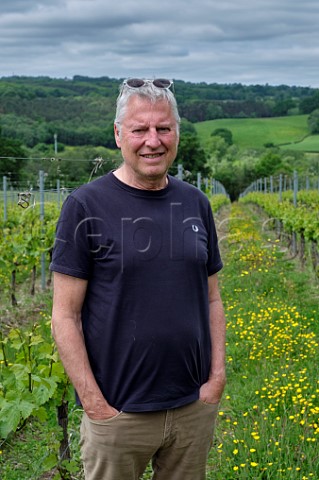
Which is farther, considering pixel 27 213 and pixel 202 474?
pixel 27 213

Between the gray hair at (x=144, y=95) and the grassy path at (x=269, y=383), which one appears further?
the grassy path at (x=269, y=383)

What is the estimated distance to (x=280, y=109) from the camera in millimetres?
115625

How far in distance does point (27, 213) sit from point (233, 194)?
217 feet

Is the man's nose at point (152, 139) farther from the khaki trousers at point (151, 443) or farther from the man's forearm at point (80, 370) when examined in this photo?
the khaki trousers at point (151, 443)

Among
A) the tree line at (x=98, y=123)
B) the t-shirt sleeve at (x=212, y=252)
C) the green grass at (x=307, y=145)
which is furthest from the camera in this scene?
the green grass at (x=307, y=145)

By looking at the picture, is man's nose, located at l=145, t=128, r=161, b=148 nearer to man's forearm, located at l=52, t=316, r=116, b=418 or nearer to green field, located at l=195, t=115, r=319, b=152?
man's forearm, located at l=52, t=316, r=116, b=418

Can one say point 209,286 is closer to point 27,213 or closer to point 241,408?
point 241,408

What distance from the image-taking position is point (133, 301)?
8.05ft

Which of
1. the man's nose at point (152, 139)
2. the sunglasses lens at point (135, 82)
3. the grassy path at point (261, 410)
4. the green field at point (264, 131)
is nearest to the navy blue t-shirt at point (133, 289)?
the man's nose at point (152, 139)

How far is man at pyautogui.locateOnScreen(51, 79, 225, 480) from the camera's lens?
2449 millimetres

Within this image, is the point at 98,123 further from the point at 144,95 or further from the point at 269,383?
the point at 144,95

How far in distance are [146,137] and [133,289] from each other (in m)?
0.57

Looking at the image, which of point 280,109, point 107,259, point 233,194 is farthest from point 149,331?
point 280,109

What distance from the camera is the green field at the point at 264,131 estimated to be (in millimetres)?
95925
